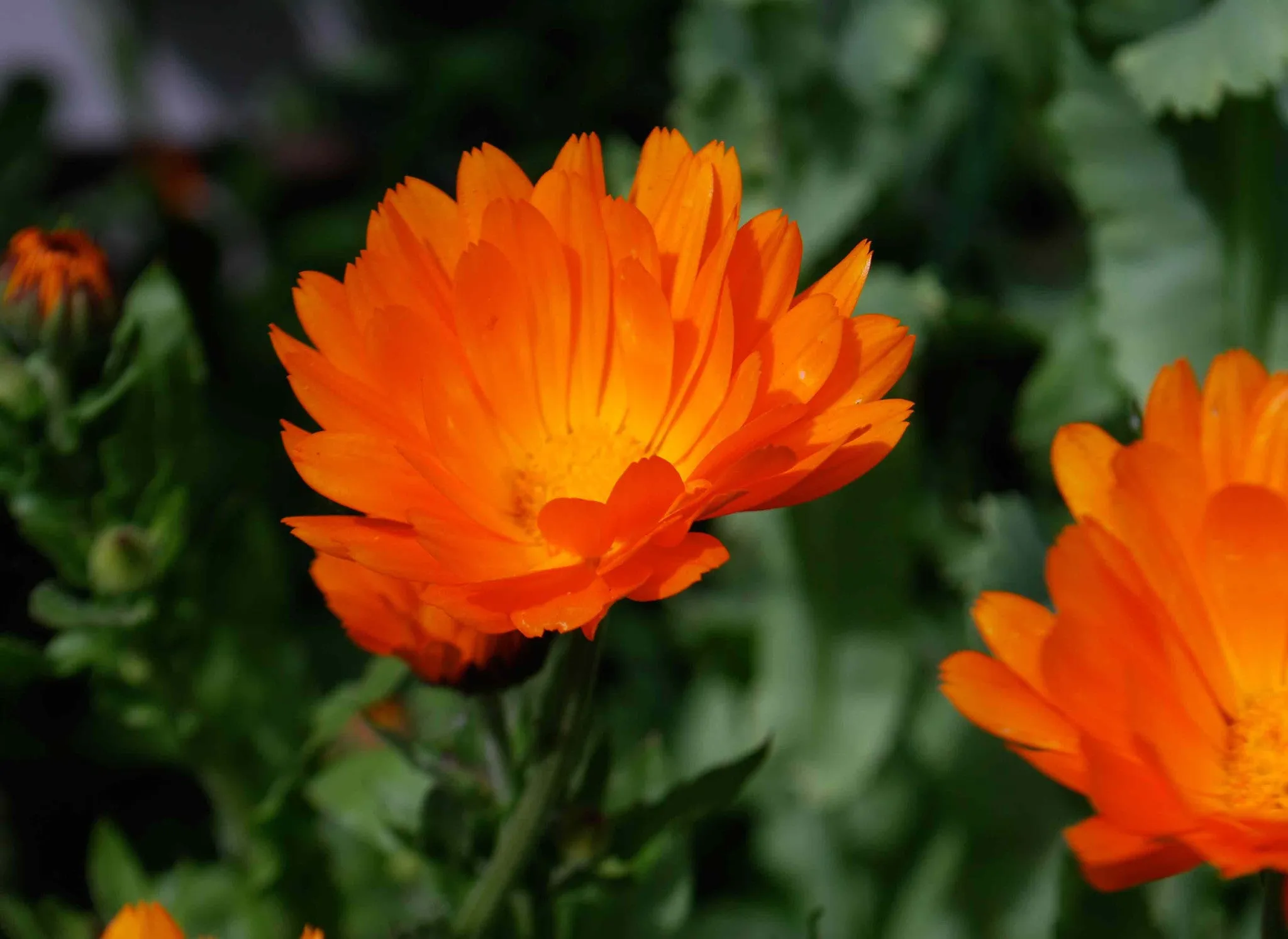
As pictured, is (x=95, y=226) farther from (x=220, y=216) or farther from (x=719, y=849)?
(x=719, y=849)

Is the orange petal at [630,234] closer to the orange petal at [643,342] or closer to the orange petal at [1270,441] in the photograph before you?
the orange petal at [643,342]

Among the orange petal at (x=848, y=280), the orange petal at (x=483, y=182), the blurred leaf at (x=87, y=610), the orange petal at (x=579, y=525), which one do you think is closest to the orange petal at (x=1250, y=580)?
the orange petal at (x=848, y=280)

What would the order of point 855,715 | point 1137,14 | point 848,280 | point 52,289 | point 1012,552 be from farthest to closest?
point 855,715
point 1137,14
point 1012,552
point 52,289
point 848,280

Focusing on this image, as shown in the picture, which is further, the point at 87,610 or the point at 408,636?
the point at 87,610

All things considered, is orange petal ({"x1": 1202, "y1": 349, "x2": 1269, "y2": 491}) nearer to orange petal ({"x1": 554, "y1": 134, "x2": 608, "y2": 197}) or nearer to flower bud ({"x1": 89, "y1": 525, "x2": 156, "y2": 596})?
orange petal ({"x1": 554, "y1": 134, "x2": 608, "y2": 197})

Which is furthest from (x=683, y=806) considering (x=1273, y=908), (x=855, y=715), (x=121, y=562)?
(x=855, y=715)

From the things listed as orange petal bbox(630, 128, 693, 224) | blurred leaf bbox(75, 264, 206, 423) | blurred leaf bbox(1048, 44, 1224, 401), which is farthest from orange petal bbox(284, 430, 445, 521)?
blurred leaf bbox(1048, 44, 1224, 401)

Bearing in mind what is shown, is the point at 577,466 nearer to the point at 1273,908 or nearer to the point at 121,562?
the point at 121,562
